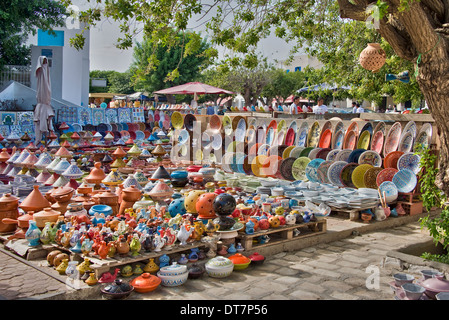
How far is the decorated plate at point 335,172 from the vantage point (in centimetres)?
840

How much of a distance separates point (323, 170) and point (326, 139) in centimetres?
127

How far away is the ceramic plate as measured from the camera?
8695mm

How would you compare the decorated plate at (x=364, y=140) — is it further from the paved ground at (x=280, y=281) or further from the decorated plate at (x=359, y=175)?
the paved ground at (x=280, y=281)

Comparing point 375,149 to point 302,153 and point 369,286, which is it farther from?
point 369,286

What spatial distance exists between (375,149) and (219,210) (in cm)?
436

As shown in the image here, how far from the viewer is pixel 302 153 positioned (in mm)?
9547

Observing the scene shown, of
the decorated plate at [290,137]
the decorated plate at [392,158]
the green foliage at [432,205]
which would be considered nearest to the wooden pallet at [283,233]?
the green foliage at [432,205]

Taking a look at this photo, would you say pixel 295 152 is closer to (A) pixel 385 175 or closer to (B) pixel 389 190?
(A) pixel 385 175

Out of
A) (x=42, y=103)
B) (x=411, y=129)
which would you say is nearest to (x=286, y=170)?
(x=411, y=129)

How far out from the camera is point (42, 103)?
13.3 meters

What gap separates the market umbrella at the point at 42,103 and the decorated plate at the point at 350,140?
841 cm

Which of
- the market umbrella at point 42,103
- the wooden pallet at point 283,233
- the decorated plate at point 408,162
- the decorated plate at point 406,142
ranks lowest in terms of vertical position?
the wooden pallet at point 283,233

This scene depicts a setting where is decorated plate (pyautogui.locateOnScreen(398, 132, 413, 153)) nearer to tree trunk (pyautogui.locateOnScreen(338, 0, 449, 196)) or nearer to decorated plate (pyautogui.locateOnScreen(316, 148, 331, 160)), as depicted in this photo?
decorated plate (pyautogui.locateOnScreen(316, 148, 331, 160))

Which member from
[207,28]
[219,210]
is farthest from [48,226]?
[207,28]
